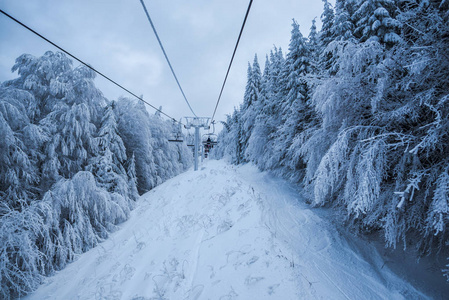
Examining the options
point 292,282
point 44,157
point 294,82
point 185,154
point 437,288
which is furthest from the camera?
point 185,154

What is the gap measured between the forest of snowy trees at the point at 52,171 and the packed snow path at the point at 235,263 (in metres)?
0.99

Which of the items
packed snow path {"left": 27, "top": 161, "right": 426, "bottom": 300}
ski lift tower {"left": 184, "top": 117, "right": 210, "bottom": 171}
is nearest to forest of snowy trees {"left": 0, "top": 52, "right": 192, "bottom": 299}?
packed snow path {"left": 27, "top": 161, "right": 426, "bottom": 300}

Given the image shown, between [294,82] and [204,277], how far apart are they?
12.2 meters

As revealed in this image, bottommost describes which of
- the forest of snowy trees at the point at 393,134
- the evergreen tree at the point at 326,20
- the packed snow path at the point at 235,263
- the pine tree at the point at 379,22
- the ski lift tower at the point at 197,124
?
the packed snow path at the point at 235,263

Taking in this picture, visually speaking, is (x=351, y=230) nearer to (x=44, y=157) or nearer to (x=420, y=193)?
(x=420, y=193)

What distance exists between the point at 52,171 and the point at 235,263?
374 inches

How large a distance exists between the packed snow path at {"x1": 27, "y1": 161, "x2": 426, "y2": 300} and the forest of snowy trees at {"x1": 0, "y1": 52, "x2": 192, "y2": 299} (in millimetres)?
995

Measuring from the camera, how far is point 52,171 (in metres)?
8.44

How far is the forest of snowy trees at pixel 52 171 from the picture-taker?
5.88 metres

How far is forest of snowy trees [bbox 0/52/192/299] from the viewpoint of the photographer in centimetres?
588

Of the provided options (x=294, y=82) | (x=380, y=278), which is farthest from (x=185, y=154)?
(x=380, y=278)

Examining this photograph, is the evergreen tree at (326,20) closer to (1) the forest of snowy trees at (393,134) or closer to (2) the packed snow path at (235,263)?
(1) the forest of snowy trees at (393,134)

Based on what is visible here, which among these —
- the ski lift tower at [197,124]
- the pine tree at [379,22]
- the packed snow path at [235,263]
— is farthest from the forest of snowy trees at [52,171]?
the pine tree at [379,22]

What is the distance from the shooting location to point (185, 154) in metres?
30.0
